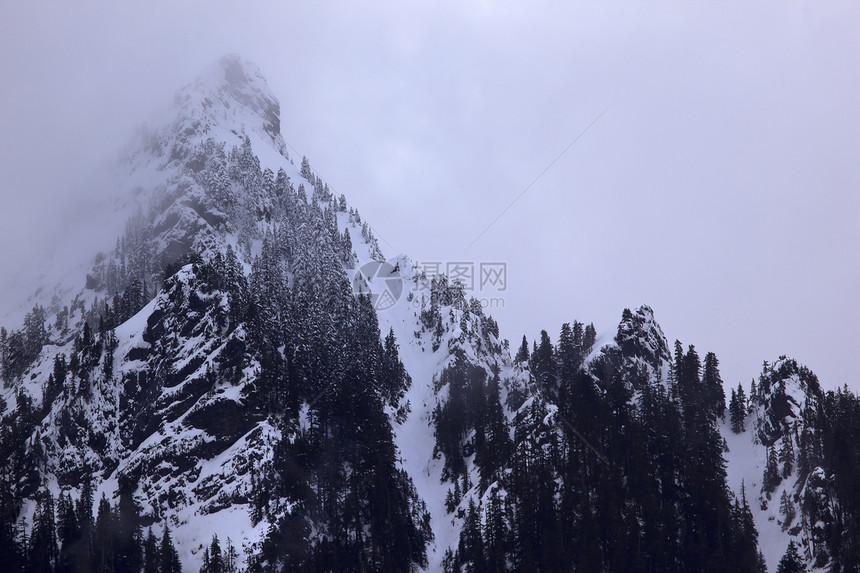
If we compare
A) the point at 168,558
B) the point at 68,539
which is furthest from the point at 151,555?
the point at 68,539

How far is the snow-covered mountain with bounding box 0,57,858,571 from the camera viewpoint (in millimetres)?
120000

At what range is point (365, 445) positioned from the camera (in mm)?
138125

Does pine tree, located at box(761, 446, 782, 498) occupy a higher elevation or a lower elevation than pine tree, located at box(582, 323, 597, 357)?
lower

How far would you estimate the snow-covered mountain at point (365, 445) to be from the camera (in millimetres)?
120000

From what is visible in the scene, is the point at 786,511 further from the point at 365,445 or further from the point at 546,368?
the point at 365,445

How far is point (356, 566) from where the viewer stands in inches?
4875

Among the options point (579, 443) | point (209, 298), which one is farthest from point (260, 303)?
point (579, 443)

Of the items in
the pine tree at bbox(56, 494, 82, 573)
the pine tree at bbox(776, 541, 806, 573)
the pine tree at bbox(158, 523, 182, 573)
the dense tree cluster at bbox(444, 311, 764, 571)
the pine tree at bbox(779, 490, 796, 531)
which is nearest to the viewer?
the pine tree at bbox(776, 541, 806, 573)

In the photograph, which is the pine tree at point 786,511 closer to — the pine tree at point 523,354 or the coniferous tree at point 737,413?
the coniferous tree at point 737,413

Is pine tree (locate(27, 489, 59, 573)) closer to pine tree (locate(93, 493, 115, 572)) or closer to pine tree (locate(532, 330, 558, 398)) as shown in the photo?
pine tree (locate(93, 493, 115, 572))

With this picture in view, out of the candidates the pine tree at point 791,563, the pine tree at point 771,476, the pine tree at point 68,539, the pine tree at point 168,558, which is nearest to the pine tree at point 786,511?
the pine tree at point 771,476

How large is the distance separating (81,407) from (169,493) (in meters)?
28.3

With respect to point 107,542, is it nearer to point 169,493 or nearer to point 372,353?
point 169,493

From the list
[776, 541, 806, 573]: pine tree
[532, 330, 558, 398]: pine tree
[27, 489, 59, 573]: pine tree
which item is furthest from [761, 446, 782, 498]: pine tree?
[27, 489, 59, 573]: pine tree
